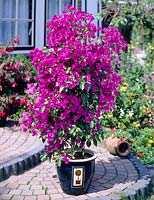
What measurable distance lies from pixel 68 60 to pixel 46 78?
314 mm

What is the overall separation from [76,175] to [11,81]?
3.40 m

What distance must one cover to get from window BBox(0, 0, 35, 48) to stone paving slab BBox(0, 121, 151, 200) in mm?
4225

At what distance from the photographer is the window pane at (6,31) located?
1001cm

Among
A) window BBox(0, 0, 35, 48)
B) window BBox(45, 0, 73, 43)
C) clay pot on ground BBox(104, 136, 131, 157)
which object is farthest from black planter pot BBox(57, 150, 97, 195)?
window BBox(45, 0, 73, 43)

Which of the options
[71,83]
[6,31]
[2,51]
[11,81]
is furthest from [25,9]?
[71,83]

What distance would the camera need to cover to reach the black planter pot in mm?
4809

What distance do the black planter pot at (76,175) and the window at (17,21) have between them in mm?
5633

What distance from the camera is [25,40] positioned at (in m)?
10.4

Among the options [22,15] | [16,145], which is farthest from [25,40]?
[16,145]

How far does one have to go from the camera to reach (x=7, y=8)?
33.0 feet

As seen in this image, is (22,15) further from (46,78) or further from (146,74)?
(46,78)

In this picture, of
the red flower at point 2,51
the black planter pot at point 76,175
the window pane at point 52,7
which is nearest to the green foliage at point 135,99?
the black planter pot at point 76,175

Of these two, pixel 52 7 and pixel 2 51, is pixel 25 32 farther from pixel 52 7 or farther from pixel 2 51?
Result: pixel 2 51

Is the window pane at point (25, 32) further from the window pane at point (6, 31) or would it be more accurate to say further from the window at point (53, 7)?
the window at point (53, 7)
